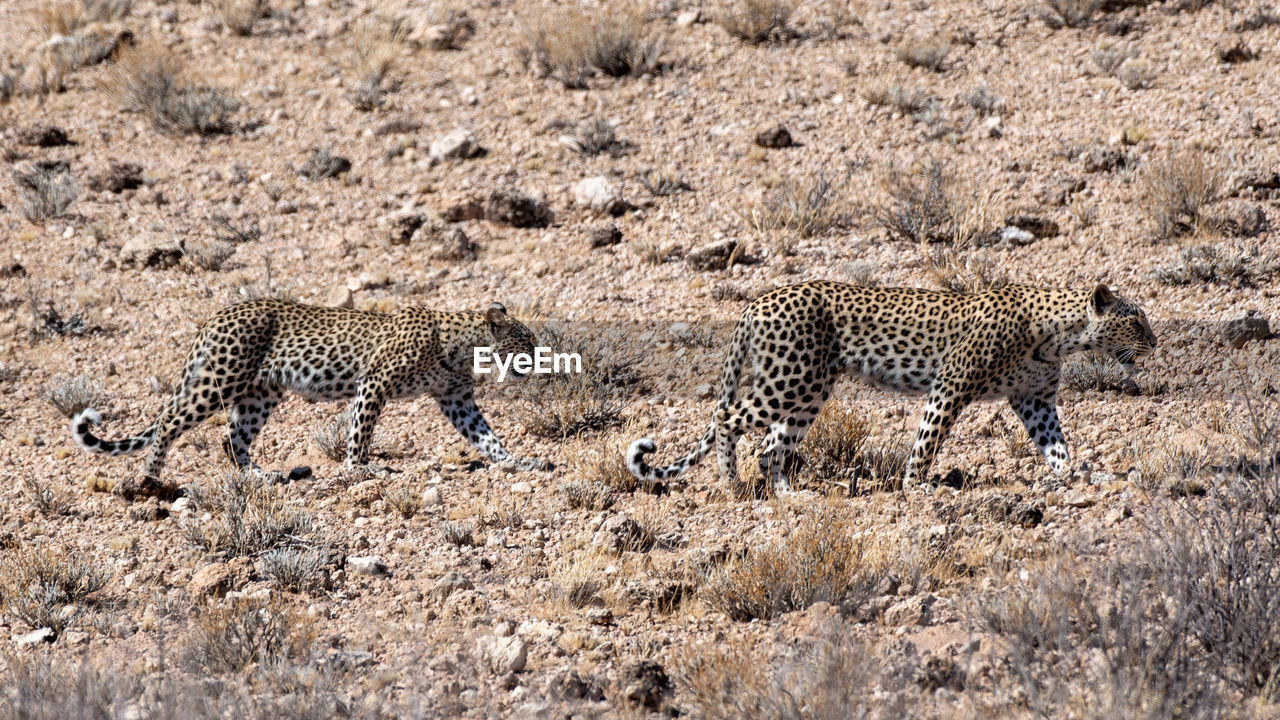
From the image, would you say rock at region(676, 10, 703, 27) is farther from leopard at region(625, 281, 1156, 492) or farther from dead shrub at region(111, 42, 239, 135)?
leopard at region(625, 281, 1156, 492)

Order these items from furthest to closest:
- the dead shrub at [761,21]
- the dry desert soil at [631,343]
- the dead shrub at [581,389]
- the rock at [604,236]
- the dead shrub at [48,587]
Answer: the dead shrub at [761,21]
the rock at [604,236]
the dead shrub at [581,389]
the dead shrub at [48,587]
the dry desert soil at [631,343]

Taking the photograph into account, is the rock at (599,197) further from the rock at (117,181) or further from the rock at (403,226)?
the rock at (117,181)

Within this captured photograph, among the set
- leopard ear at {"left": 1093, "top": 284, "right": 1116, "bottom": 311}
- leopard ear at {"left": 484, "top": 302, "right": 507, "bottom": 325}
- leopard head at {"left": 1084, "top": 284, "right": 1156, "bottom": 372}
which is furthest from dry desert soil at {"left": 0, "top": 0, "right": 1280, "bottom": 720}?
leopard ear at {"left": 1093, "top": 284, "right": 1116, "bottom": 311}

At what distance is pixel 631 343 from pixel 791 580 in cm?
535

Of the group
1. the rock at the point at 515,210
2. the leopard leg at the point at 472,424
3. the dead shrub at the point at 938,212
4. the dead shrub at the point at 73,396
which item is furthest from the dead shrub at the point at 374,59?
the leopard leg at the point at 472,424

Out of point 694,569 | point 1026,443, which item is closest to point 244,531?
point 694,569

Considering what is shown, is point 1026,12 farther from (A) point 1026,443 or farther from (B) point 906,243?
(A) point 1026,443

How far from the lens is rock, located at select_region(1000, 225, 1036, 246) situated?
40.0 feet

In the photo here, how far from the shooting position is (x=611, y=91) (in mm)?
16438

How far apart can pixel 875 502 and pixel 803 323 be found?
121 centimetres

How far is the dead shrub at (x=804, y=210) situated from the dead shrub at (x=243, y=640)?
7.94 metres

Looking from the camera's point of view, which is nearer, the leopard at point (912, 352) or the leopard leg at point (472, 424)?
the leopard at point (912, 352)

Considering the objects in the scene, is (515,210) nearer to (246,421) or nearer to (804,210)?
(804,210)

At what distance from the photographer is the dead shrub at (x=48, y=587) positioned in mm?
6468
